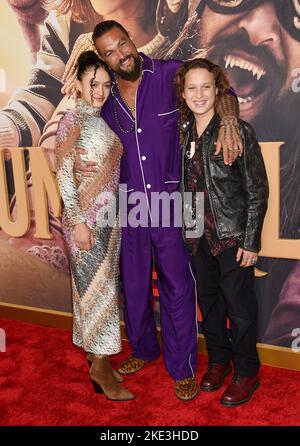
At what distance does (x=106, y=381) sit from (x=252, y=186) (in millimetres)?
1266

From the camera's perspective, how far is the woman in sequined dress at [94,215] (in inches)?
88.4

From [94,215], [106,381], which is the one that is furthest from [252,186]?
[106,381]

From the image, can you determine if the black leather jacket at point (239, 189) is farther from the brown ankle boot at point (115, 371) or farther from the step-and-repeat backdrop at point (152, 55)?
the brown ankle boot at point (115, 371)

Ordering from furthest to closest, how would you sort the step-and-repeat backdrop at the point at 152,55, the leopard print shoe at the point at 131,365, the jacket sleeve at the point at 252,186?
the leopard print shoe at the point at 131,365 < the step-and-repeat backdrop at the point at 152,55 < the jacket sleeve at the point at 252,186

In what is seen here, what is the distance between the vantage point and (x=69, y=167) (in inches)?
87.6

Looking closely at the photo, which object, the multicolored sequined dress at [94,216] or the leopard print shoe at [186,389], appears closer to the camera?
the multicolored sequined dress at [94,216]

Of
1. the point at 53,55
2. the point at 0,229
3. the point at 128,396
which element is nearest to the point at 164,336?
the point at 128,396

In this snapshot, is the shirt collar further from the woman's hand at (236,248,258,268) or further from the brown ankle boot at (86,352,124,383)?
the brown ankle boot at (86,352,124,383)

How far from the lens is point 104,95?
2307 millimetres

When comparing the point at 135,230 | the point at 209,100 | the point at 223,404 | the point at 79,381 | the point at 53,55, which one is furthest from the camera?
the point at 53,55

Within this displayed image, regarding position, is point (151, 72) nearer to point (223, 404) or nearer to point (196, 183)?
point (196, 183)

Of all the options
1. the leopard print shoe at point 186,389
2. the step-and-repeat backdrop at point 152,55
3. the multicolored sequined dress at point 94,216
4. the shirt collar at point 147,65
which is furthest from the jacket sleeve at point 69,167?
the leopard print shoe at point 186,389

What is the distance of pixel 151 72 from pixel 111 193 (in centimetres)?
66

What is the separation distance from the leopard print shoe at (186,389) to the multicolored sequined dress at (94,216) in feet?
1.27
